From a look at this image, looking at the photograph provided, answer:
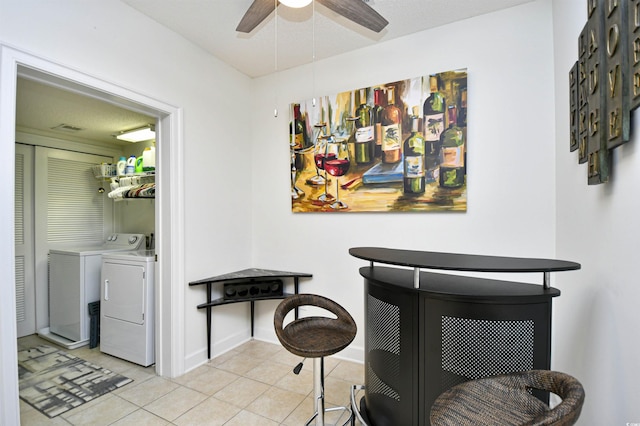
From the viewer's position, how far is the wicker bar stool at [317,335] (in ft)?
4.83

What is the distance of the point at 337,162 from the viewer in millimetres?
2848

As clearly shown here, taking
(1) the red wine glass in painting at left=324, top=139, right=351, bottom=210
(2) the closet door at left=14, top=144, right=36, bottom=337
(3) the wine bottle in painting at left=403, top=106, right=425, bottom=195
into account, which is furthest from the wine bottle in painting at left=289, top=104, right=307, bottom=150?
(2) the closet door at left=14, top=144, right=36, bottom=337

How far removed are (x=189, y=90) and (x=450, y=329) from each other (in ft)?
9.06

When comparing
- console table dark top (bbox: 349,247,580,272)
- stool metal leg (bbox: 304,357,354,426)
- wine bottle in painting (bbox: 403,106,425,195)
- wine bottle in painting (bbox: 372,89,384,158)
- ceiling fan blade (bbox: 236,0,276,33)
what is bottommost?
stool metal leg (bbox: 304,357,354,426)

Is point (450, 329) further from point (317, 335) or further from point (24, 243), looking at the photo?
point (24, 243)

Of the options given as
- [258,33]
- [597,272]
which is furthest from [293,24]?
[597,272]

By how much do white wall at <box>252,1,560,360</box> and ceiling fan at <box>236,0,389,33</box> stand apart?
2.80ft

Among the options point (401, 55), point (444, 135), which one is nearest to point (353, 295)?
point (444, 135)

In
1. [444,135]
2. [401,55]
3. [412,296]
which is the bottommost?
[412,296]

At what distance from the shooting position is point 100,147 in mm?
4391

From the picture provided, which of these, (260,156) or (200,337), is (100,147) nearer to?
(260,156)

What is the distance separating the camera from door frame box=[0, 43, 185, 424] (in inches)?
61.4

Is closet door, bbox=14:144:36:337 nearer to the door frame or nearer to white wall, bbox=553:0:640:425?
the door frame

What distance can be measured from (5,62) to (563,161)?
332 cm
